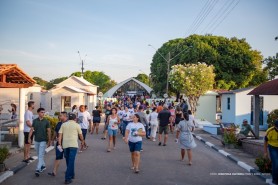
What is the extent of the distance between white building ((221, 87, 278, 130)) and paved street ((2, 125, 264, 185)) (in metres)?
13.0

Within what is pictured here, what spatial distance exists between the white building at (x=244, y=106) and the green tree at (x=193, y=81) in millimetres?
3473

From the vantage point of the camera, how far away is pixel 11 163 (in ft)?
33.8

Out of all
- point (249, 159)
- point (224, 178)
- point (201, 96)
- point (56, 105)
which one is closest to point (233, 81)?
point (201, 96)

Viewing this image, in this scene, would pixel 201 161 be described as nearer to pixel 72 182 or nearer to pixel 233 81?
pixel 72 182

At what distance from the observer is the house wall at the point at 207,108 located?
31875mm

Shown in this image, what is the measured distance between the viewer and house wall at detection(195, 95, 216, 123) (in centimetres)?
3188

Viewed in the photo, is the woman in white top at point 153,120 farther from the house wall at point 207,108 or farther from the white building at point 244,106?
the house wall at point 207,108

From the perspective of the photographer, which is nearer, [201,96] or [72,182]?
[72,182]

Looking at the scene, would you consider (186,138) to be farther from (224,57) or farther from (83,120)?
(224,57)

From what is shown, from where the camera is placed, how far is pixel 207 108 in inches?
1268

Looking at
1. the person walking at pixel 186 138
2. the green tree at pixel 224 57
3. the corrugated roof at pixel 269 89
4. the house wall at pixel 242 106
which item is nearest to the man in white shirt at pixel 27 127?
the person walking at pixel 186 138

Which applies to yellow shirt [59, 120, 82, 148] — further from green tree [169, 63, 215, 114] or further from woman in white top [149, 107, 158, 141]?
green tree [169, 63, 215, 114]

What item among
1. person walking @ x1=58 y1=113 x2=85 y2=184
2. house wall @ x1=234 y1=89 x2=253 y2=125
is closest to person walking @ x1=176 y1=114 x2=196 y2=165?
person walking @ x1=58 y1=113 x2=85 y2=184

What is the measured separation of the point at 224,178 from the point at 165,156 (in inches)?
141
